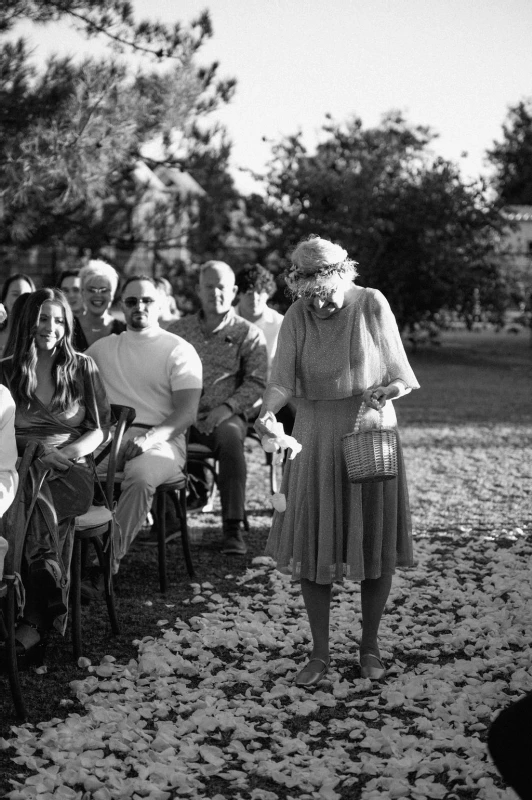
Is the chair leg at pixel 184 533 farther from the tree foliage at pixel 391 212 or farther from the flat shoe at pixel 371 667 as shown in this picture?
the tree foliage at pixel 391 212

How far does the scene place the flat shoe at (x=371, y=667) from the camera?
14.9ft

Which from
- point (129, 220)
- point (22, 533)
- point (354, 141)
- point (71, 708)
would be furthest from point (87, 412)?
point (354, 141)

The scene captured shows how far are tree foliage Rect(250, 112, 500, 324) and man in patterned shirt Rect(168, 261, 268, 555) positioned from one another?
1383 cm

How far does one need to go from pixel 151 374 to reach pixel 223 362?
1128 mm

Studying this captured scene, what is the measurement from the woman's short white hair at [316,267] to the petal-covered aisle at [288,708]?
1.66 meters

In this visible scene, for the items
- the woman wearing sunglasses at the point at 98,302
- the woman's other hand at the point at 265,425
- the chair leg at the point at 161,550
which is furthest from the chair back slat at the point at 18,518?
the woman wearing sunglasses at the point at 98,302

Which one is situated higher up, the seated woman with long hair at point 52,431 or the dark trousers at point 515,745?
the seated woman with long hair at point 52,431

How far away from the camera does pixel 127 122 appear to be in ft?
38.5

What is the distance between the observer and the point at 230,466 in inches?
275

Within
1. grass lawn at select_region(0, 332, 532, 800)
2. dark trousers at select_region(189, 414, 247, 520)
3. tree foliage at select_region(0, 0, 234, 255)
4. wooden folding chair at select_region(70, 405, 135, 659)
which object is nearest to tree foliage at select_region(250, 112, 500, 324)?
grass lawn at select_region(0, 332, 532, 800)

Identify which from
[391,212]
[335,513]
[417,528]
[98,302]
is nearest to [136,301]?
[98,302]

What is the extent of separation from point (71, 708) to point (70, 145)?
8428mm

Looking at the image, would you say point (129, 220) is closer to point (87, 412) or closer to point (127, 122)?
point (127, 122)

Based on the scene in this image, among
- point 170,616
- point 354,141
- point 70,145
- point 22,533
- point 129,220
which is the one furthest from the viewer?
point 354,141
